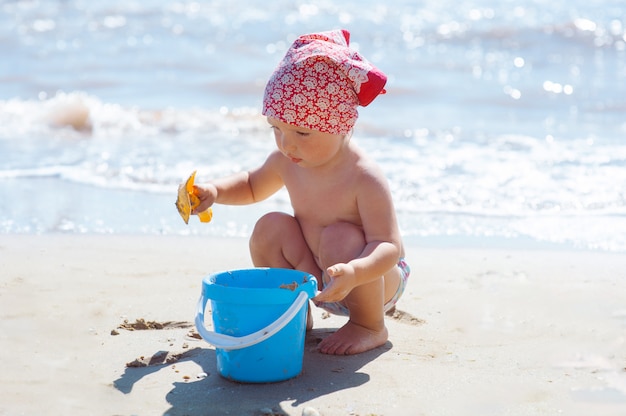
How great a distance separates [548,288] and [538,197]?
179 cm

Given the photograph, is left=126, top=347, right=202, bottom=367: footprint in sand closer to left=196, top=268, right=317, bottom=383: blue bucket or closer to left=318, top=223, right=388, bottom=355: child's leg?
left=196, top=268, right=317, bottom=383: blue bucket

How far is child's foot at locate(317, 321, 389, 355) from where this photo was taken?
9.82 ft

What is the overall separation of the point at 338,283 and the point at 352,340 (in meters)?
0.46

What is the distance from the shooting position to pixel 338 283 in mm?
2623

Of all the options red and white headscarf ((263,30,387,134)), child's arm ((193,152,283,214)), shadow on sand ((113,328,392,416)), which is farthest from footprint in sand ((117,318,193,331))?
red and white headscarf ((263,30,387,134))

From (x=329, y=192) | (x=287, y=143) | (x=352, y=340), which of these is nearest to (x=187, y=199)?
(x=287, y=143)

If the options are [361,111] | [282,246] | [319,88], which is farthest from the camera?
[361,111]

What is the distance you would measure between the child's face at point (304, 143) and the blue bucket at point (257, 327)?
1.37 feet

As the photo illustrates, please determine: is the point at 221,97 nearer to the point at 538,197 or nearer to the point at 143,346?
the point at 538,197

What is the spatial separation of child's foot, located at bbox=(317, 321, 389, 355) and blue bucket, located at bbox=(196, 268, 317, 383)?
0.84 feet

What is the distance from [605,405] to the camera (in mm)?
2543

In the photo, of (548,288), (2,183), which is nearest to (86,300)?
(548,288)

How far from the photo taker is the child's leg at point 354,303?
2.97m

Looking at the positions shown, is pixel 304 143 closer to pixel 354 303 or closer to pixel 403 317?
pixel 354 303
